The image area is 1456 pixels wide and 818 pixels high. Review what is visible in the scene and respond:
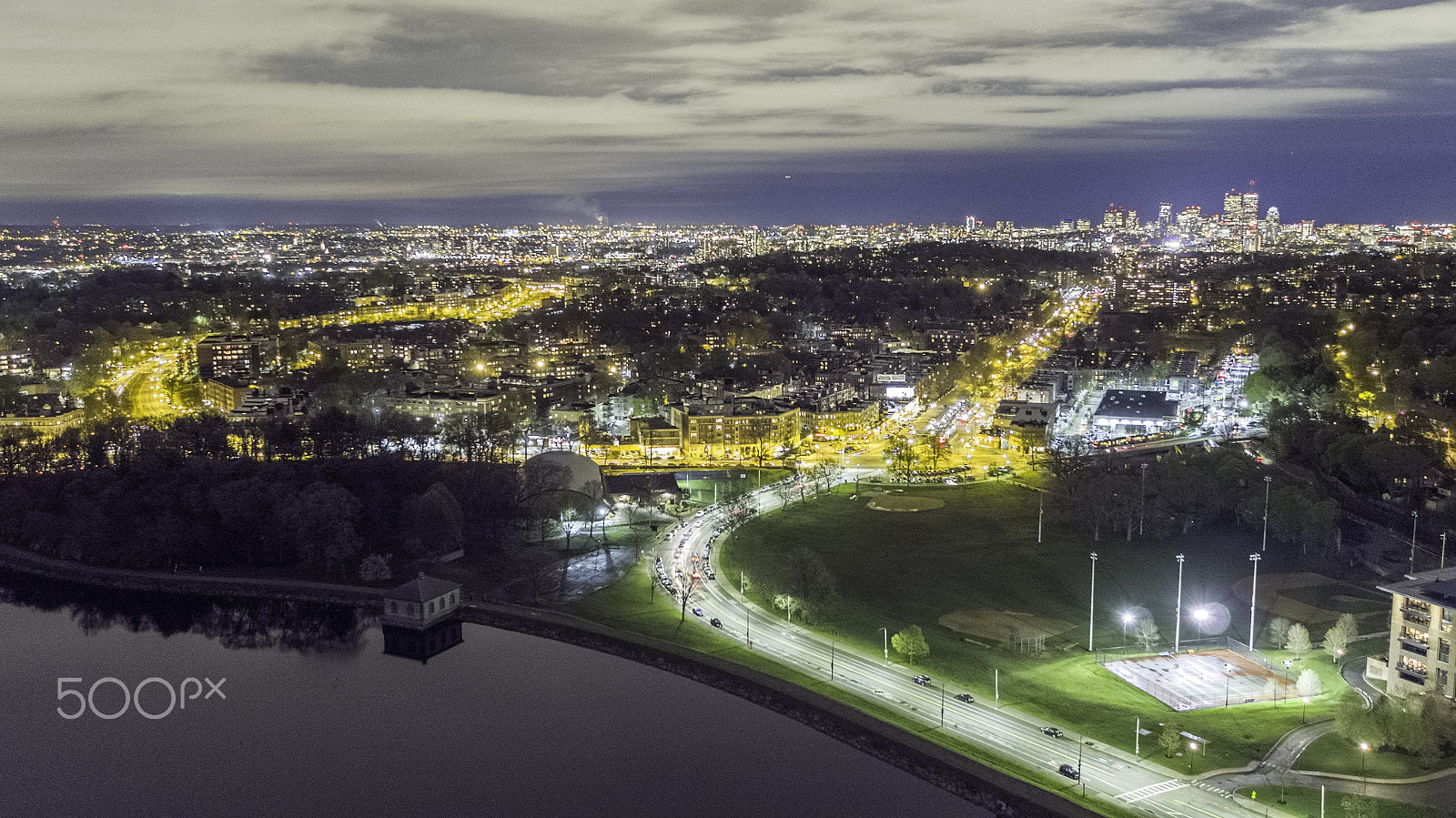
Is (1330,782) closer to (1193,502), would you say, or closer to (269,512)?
(1193,502)

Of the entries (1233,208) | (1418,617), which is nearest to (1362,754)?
(1418,617)

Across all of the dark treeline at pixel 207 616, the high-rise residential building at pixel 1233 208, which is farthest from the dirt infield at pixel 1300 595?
the high-rise residential building at pixel 1233 208

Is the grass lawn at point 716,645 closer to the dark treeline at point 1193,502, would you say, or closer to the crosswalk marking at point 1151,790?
the crosswalk marking at point 1151,790

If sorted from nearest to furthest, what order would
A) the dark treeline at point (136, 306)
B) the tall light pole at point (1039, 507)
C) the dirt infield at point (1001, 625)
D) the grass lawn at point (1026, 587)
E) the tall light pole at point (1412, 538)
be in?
the grass lawn at point (1026, 587) < the dirt infield at point (1001, 625) < the tall light pole at point (1412, 538) < the tall light pole at point (1039, 507) < the dark treeline at point (136, 306)

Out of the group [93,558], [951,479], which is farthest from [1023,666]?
[93,558]

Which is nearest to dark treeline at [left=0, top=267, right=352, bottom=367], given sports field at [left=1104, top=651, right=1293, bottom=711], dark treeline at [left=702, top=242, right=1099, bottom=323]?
dark treeline at [left=702, top=242, right=1099, bottom=323]

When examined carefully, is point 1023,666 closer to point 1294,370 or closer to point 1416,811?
point 1416,811
